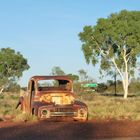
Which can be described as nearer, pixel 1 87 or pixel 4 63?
pixel 1 87

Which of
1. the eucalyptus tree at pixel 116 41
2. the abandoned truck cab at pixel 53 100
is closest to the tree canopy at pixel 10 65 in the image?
the eucalyptus tree at pixel 116 41

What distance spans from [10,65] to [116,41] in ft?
94.7

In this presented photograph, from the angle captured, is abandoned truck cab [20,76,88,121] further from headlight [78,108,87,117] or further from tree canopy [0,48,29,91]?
tree canopy [0,48,29,91]

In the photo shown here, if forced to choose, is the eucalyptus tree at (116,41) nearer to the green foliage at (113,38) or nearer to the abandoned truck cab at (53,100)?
the green foliage at (113,38)

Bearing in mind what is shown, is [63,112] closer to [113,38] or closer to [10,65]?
[113,38]

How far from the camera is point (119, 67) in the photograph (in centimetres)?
7231

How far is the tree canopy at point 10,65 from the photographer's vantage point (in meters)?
91.6

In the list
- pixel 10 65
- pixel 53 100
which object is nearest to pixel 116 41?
pixel 10 65

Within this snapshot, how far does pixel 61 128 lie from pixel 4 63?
2961 inches

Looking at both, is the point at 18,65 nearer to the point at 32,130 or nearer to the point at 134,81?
the point at 134,81

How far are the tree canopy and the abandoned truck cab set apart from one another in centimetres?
6545

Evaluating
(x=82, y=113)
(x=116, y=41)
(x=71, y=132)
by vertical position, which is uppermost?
(x=116, y=41)

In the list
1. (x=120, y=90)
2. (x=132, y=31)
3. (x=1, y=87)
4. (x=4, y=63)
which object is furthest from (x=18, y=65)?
(x=132, y=31)

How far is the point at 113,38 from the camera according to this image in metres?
68.4
